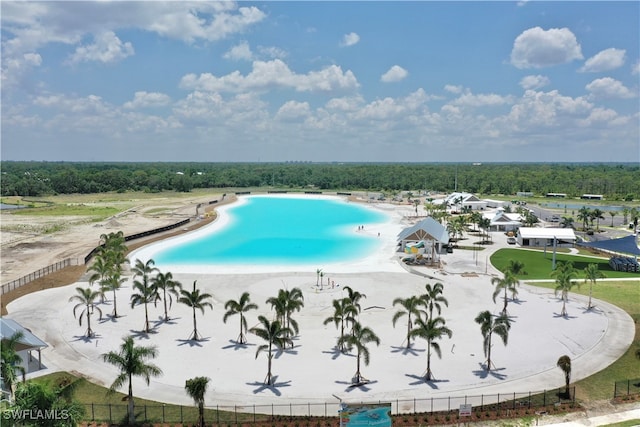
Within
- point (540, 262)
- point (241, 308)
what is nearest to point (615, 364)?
point (241, 308)

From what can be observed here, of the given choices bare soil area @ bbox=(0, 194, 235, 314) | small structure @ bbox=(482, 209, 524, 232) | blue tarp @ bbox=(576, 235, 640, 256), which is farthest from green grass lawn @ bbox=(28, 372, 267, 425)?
small structure @ bbox=(482, 209, 524, 232)

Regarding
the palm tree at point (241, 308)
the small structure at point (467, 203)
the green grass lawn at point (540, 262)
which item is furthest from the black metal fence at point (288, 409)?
the small structure at point (467, 203)

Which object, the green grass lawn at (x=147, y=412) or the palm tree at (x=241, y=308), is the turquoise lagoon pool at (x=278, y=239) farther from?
the green grass lawn at (x=147, y=412)

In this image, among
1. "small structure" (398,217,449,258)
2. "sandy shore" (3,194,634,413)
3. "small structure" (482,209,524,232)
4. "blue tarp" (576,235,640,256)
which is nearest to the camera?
"sandy shore" (3,194,634,413)

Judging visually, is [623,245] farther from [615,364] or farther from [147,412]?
[147,412]

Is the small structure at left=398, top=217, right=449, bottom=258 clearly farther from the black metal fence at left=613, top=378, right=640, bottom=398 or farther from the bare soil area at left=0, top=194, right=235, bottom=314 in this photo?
the bare soil area at left=0, top=194, right=235, bottom=314

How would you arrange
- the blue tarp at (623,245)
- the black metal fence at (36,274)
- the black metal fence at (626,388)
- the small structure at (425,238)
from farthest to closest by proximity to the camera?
1. the small structure at (425,238)
2. the blue tarp at (623,245)
3. the black metal fence at (36,274)
4. the black metal fence at (626,388)
